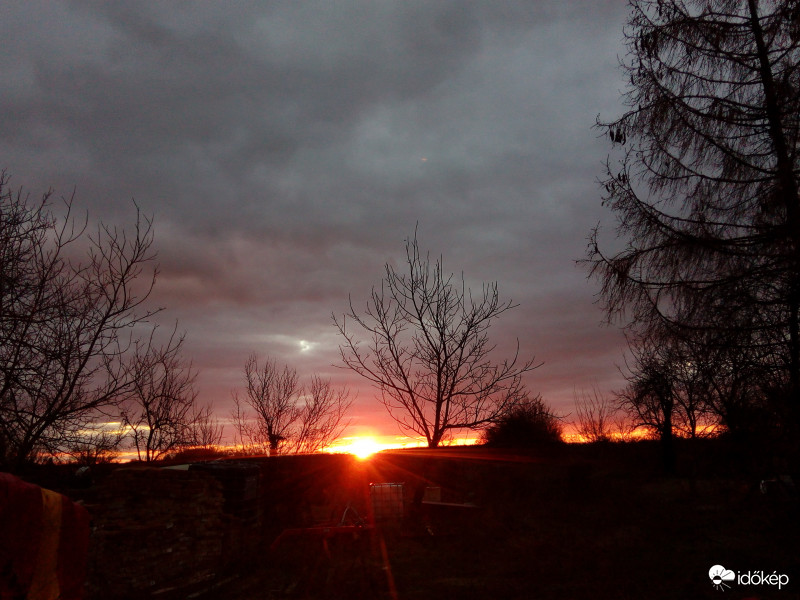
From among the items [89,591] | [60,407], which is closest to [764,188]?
[89,591]

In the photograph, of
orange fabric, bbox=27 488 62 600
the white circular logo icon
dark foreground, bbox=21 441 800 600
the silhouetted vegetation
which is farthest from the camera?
the silhouetted vegetation

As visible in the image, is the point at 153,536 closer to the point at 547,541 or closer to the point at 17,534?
the point at 17,534

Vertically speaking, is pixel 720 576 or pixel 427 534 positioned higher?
pixel 427 534

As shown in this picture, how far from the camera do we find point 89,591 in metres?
6.35

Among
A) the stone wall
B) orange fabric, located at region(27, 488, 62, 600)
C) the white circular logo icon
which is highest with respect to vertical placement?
orange fabric, located at region(27, 488, 62, 600)

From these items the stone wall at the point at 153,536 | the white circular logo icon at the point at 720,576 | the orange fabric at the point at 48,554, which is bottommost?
the white circular logo icon at the point at 720,576

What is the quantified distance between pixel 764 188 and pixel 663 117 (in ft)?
5.01

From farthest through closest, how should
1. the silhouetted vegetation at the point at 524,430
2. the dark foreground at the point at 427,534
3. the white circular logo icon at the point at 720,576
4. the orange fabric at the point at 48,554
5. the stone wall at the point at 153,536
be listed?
the silhouetted vegetation at the point at 524,430 → the white circular logo icon at the point at 720,576 → the dark foreground at the point at 427,534 → the stone wall at the point at 153,536 → the orange fabric at the point at 48,554

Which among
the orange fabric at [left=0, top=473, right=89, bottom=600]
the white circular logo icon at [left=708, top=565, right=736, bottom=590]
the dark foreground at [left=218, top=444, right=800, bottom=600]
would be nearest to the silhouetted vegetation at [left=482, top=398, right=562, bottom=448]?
the dark foreground at [left=218, top=444, right=800, bottom=600]

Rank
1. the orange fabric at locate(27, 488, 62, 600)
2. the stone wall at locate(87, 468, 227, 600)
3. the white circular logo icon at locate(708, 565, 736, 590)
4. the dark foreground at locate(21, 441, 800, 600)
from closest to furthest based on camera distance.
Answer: the orange fabric at locate(27, 488, 62, 600) < the stone wall at locate(87, 468, 227, 600) < the dark foreground at locate(21, 441, 800, 600) < the white circular logo icon at locate(708, 565, 736, 590)

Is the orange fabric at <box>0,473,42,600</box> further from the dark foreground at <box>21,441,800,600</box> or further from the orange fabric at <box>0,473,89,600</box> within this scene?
the dark foreground at <box>21,441,800,600</box>

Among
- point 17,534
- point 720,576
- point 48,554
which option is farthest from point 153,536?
point 720,576

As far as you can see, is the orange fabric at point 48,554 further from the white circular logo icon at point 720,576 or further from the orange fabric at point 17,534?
the white circular logo icon at point 720,576

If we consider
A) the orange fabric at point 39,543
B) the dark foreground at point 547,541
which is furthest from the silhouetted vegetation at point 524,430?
the orange fabric at point 39,543
